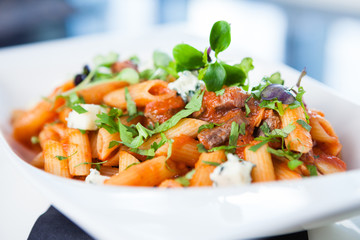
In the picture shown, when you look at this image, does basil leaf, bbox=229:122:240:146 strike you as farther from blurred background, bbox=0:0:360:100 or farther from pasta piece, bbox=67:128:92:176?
blurred background, bbox=0:0:360:100

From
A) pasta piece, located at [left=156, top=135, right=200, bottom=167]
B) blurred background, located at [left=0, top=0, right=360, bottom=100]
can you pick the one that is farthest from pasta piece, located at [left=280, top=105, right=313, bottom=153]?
blurred background, located at [left=0, top=0, right=360, bottom=100]

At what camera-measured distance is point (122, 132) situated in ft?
6.47

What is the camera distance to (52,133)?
2.46 metres

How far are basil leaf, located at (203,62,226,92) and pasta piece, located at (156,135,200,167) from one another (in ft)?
0.94

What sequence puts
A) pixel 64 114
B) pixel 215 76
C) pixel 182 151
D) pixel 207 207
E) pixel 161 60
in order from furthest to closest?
pixel 161 60
pixel 64 114
pixel 215 76
pixel 182 151
pixel 207 207

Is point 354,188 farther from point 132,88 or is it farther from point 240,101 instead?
point 132,88

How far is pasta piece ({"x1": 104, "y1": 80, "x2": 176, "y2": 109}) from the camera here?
2162 mm

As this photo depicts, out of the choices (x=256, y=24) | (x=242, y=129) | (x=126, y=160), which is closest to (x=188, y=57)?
(x=242, y=129)

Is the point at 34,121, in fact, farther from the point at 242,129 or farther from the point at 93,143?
the point at 242,129

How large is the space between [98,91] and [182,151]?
88cm

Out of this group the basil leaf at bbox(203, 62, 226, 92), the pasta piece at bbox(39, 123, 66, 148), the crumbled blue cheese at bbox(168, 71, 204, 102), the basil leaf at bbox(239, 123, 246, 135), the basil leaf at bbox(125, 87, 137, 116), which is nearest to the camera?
the basil leaf at bbox(239, 123, 246, 135)

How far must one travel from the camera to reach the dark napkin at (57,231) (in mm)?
1711

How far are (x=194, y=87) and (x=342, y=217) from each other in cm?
96

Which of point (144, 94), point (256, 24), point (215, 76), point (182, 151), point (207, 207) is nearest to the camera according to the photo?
point (207, 207)
